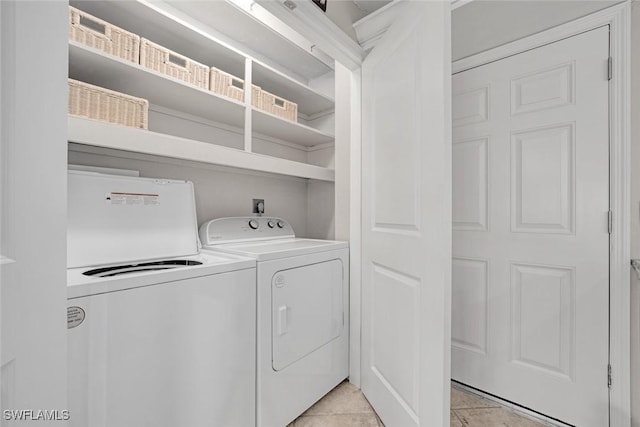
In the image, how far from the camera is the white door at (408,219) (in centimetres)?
110

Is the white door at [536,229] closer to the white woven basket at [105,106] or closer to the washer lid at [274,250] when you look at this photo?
the washer lid at [274,250]

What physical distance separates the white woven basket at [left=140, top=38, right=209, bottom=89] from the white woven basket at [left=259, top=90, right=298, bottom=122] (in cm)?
40

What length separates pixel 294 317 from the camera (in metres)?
1.48

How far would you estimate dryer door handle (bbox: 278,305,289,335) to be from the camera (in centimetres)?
139

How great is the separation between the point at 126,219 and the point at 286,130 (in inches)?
49.3

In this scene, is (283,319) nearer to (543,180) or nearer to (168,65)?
(168,65)

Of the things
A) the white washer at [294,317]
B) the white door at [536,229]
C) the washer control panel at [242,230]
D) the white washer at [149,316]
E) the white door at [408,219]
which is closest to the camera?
the white washer at [149,316]

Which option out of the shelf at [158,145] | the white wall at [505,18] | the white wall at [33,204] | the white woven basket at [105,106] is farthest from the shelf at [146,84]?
the white wall at [505,18]

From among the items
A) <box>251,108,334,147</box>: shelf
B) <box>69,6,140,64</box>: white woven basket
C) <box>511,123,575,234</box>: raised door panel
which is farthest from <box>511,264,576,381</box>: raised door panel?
<box>69,6,140,64</box>: white woven basket

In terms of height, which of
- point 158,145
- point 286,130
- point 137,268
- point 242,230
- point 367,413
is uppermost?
point 286,130

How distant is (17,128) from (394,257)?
134 cm

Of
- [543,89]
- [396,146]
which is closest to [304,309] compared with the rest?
[396,146]

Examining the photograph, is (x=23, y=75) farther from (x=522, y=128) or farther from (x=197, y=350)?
(x=522, y=128)

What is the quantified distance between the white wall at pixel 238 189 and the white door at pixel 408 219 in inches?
34.5
